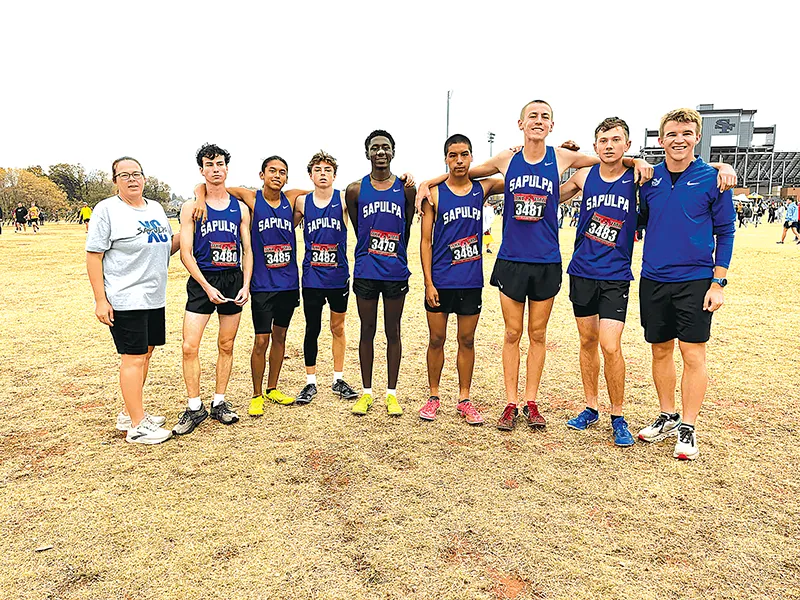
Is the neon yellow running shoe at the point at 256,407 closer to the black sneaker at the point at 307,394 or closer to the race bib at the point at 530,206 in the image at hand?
the black sneaker at the point at 307,394

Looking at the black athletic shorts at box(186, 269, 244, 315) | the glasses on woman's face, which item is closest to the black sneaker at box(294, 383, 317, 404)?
the black athletic shorts at box(186, 269, 244, 315)

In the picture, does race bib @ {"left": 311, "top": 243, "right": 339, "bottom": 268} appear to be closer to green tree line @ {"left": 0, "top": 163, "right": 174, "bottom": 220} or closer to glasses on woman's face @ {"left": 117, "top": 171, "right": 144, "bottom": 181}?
glasses on woman's face @ {"left": 117, "top": 171, "right": 144, "bottom": 181}

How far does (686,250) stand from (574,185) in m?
1.05

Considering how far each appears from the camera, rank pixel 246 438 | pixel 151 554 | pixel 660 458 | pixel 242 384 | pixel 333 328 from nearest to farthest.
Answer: pixel 151 554, pixel 660 458, pixel 246 438, pixel 333 328, pixel 242 384

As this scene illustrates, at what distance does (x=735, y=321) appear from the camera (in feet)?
27.2

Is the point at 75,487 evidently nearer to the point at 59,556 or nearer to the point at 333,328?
the point at 59,556

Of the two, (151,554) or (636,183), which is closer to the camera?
(151,554)

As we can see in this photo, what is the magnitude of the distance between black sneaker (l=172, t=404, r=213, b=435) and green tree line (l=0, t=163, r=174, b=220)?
143 ft

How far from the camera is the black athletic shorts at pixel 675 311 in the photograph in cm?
394

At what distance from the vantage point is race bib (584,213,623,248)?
13.8 ft

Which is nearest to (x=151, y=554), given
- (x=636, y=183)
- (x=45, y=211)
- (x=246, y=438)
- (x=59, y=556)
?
(x=59, y=556)

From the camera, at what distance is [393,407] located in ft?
15.7

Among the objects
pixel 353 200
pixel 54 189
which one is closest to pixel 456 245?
pixel 353 200

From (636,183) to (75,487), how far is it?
4539mm
